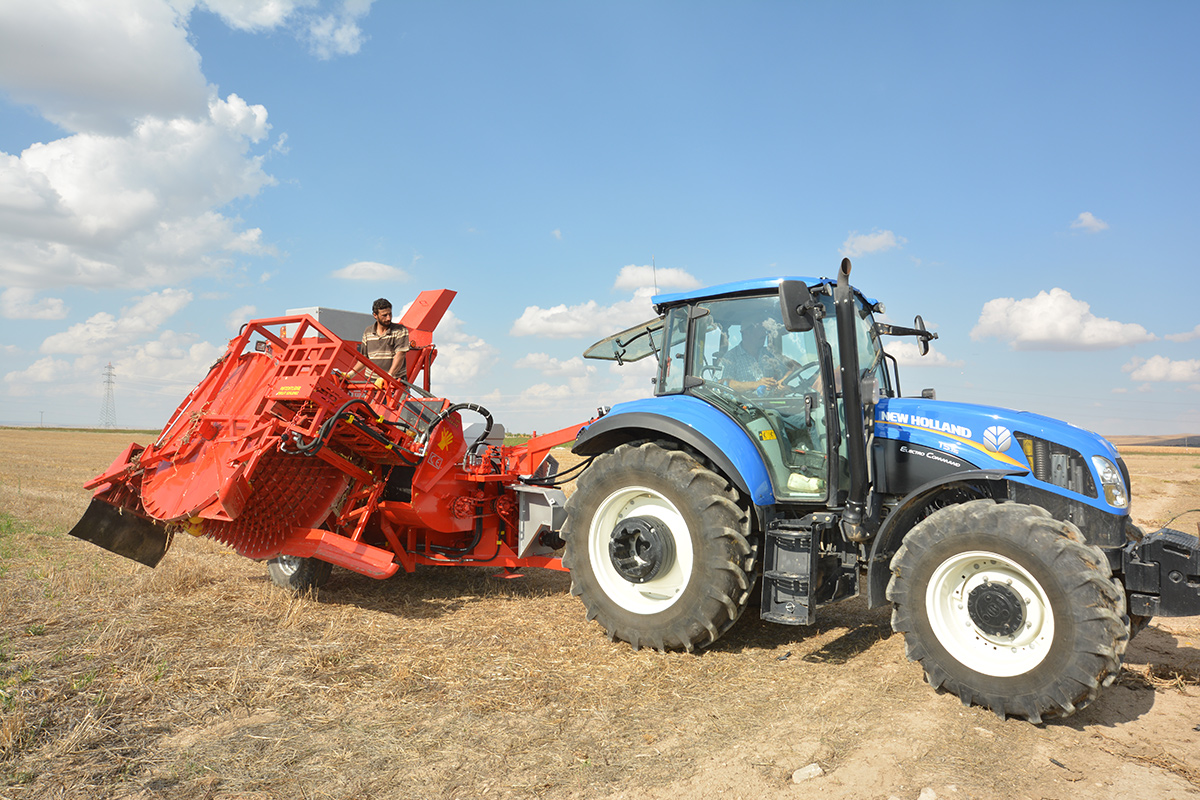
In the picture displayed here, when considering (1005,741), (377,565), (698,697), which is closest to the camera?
(1005,741)

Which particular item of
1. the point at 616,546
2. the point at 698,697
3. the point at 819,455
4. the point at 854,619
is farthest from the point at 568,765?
the point at 854,619

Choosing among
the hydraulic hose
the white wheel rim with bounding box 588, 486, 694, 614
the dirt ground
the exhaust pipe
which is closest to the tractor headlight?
the dirt ground

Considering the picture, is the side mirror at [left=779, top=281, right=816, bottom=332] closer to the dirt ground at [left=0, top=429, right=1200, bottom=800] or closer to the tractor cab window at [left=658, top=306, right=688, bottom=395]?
the tractor cab window at [left=658, top=306, right=688, bottom=395]

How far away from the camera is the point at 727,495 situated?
4516 mm

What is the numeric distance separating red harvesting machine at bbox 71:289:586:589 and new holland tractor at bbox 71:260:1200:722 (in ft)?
0.07

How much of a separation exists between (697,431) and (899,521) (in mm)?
1300

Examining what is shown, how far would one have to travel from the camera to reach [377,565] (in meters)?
5.38

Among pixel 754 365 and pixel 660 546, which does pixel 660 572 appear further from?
pixel 754 365

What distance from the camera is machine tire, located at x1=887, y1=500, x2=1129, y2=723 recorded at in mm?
3320

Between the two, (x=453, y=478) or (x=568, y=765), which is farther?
(x=453, y=478)

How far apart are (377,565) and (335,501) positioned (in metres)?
0.74

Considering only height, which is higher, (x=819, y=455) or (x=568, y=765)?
(x=819, y=455)

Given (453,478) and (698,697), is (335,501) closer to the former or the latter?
(453,478)

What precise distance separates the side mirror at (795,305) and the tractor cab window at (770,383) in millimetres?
467
